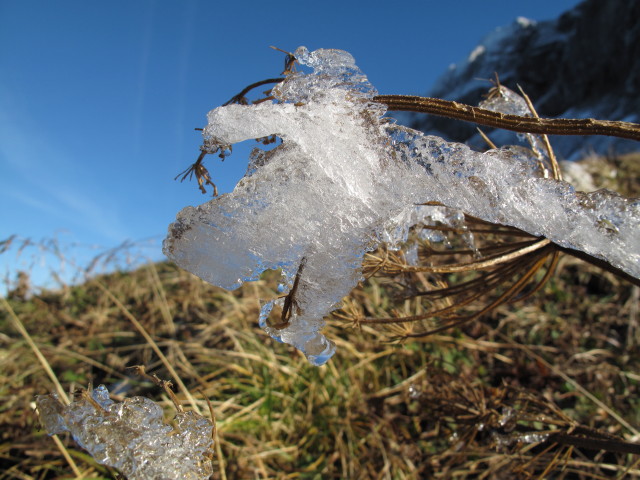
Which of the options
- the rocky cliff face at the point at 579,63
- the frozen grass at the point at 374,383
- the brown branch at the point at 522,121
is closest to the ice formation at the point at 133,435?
the frozen grass at the point at 374,383

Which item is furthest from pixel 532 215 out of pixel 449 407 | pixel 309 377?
pixel 309 377

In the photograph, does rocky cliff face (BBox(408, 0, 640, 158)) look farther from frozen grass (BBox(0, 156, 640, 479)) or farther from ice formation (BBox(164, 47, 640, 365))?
ice formation (BBox(164, 47, 640, 365))

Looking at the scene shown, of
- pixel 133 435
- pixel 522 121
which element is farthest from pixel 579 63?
pixel 133 435

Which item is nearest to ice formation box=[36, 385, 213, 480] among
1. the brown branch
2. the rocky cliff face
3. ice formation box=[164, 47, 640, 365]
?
ice formation box=[164, 47, 640, 365]

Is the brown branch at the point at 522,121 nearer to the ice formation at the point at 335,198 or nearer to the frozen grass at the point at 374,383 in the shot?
the ice formation at the point at 335,198

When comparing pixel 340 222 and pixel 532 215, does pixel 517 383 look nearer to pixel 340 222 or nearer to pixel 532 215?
pixel 532 215

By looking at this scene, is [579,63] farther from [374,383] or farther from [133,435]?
[133,435]
